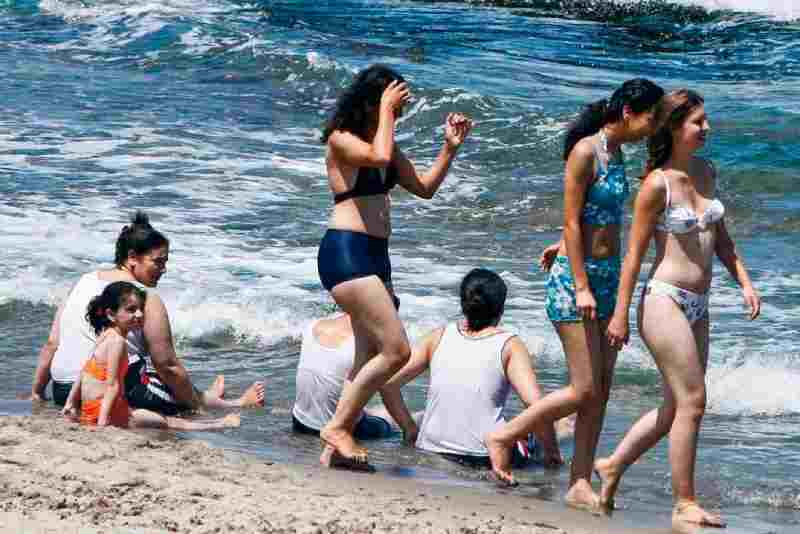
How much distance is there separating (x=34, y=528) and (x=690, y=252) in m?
2.34

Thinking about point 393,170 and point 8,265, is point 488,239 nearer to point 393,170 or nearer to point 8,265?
point 8,265

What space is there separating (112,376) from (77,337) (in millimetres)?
567

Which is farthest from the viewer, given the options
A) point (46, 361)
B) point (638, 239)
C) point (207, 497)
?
point (46, 361)

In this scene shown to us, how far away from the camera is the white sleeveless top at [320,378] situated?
6574mm

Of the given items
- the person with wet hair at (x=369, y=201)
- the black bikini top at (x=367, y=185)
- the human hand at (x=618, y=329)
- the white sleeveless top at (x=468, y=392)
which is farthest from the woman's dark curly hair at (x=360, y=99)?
the human hand at (x=618, y=329)

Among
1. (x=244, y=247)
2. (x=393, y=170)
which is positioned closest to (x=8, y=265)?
(x=244, y=247)

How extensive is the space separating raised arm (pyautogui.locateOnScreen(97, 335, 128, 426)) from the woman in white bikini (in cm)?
231

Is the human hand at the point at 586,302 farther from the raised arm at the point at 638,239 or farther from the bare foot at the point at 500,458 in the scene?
the bare foot at the point at 500,458

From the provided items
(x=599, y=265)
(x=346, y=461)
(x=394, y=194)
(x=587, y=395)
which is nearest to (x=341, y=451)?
(x=346, y=461)

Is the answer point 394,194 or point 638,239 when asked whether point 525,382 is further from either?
point 394,194

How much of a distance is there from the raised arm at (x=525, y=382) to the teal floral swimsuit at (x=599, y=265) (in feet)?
2.43

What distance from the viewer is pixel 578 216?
5.22m

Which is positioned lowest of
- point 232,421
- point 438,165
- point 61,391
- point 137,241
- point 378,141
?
point 232,421

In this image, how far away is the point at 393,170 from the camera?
228 inches
